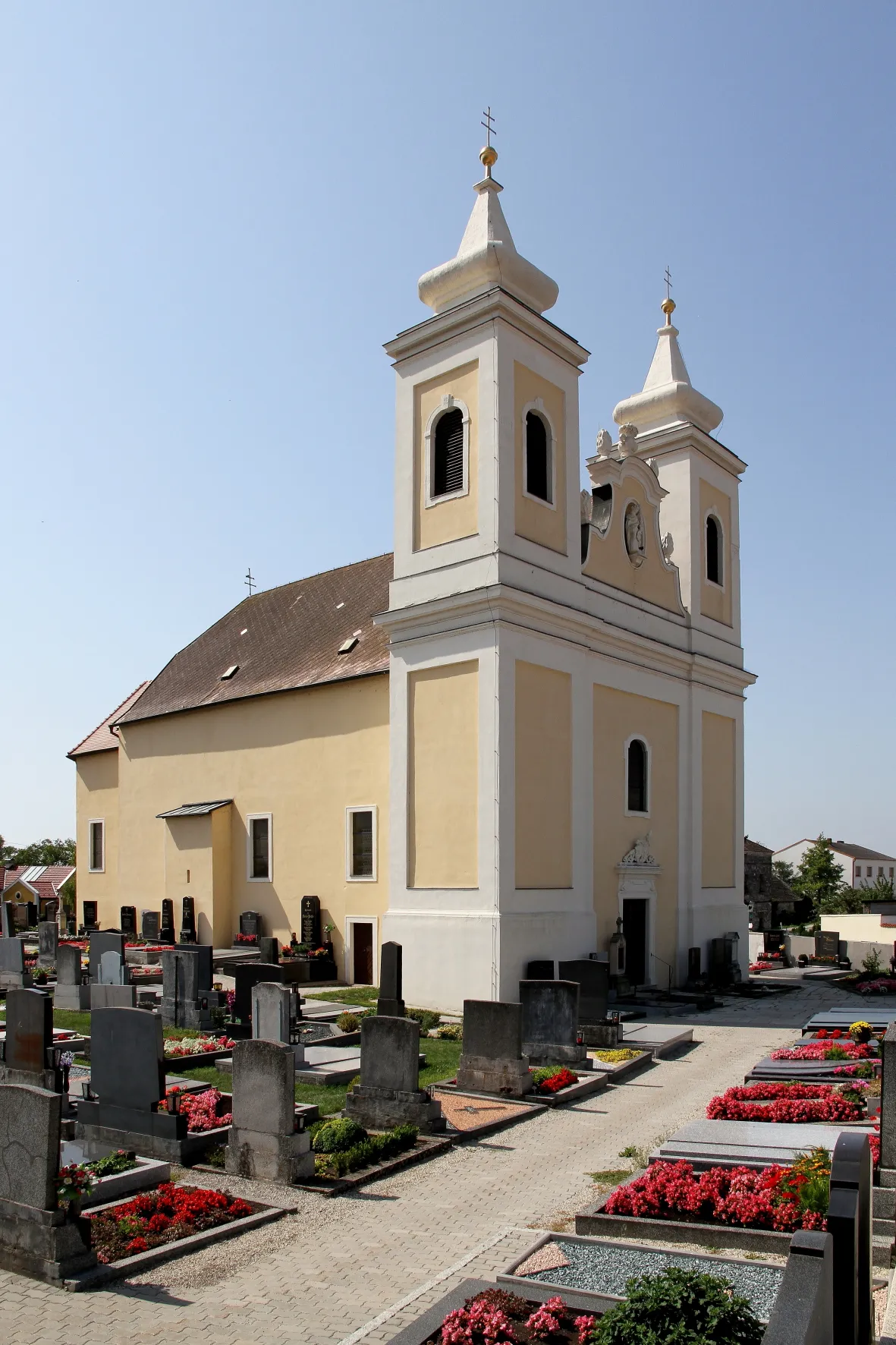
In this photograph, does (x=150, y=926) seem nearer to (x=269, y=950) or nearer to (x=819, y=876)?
(x=269, y=950)

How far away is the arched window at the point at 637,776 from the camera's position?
26703mm

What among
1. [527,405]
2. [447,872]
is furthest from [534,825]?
[527,405]

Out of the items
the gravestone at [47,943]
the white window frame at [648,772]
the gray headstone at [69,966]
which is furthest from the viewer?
the gravestone at [47,943]

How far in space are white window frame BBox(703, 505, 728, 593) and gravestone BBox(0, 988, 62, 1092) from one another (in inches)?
879

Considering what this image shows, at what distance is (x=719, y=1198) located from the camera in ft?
28.7

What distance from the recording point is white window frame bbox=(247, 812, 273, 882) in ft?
98.1

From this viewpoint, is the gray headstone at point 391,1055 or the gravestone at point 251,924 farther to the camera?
the gravestone at point 251,924

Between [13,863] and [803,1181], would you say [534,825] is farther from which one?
[13,863]

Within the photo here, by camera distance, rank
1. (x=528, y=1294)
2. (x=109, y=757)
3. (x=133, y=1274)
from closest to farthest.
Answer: (x=528, y=1294) → (x=133, y=1274) → (x=109, y=757)

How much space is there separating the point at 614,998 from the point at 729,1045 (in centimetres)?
521

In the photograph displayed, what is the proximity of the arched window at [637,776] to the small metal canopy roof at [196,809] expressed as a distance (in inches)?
453

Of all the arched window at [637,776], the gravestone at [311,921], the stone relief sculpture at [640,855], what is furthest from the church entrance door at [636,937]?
the gravestone at [311,921]

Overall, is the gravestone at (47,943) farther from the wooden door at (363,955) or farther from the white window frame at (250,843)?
the wooden door at (363,955)

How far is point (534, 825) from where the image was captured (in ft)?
73.4
